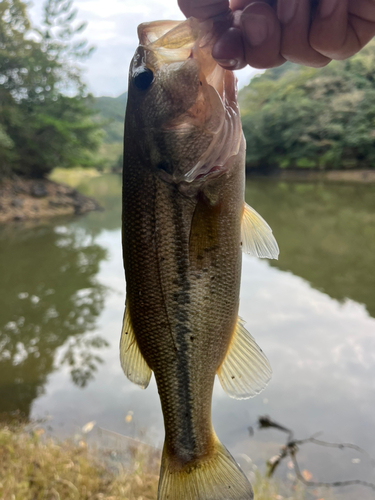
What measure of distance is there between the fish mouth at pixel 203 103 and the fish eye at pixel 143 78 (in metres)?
0.05

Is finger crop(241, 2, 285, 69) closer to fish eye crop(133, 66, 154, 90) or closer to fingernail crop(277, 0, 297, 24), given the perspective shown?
fingernail crop(277, 0, 297, 24)

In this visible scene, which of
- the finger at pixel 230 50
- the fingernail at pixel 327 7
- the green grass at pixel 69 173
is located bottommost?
the green grass at pixel 69 173

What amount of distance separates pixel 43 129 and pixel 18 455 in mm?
17508

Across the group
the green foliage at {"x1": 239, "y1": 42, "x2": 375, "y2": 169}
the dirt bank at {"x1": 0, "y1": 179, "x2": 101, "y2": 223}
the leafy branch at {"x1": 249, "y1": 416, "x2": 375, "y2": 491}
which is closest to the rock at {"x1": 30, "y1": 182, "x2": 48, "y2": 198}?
the dirt bank at {"x1": 0, "y1": 179, "x2": 101, "y2": 223}

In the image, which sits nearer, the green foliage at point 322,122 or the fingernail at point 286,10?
the fingernail at point 286,10

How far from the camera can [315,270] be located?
26.3 ft

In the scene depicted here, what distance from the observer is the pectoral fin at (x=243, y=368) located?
4.50ft

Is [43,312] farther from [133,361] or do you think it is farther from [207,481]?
[207,481]

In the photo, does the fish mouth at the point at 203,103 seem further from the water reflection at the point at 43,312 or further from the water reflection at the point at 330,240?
the water reflection at the point at 330,240

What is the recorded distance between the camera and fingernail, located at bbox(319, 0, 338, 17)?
4.03 feet

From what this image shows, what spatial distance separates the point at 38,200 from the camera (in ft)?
54.2

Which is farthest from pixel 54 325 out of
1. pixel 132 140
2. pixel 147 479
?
pixel 132 140

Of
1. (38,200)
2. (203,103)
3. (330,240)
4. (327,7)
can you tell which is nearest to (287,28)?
(327,7)

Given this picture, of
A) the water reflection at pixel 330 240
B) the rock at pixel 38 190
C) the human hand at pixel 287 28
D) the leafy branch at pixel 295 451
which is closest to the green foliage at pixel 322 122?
the water reflection at pixel 330 240
